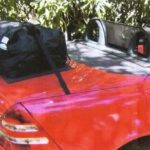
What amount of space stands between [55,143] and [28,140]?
162mm

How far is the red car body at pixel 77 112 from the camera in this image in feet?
8.35

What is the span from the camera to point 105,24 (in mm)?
4125

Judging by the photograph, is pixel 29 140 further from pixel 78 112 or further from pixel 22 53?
pixel 22 53

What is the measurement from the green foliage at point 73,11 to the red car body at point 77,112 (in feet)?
8.97

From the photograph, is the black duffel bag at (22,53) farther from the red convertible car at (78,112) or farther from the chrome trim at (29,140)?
the chrome trim at (29,140)

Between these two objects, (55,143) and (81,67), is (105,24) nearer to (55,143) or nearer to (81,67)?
(81,67)

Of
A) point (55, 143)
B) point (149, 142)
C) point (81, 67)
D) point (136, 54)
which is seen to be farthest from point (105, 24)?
point (55, 143)

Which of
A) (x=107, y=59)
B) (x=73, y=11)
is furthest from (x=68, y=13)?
(x=107, y=59)

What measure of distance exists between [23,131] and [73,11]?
12.3 ft

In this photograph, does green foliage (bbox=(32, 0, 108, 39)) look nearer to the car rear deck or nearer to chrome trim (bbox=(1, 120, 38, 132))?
the car rear deck

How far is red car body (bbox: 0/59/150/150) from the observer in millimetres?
2545

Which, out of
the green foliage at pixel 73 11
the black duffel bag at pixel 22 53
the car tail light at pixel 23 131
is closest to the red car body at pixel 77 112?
the car tail light at pixel 23 131

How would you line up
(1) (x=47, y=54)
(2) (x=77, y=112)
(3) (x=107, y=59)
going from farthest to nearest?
(3) (x=107, y=59), (1) (x=47, y=54), (2) (x=77, y=112)

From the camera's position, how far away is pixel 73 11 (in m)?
6.05
